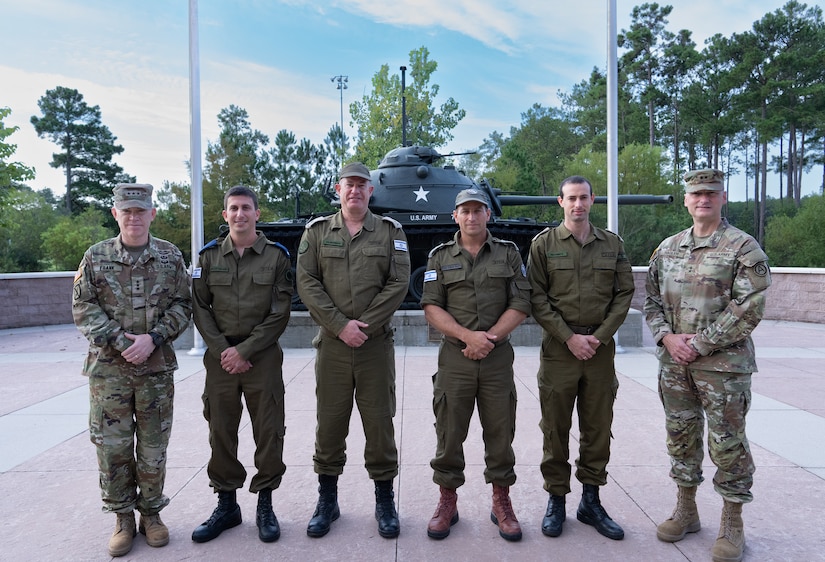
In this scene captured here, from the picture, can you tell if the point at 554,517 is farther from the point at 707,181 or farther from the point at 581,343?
the point at 707,181

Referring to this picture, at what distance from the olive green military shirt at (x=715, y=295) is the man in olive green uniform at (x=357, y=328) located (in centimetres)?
147

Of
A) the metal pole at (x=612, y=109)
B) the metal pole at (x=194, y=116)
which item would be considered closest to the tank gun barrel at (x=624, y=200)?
the metal pole at (x=612, y=109)

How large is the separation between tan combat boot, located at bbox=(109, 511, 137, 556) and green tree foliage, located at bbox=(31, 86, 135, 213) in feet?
148

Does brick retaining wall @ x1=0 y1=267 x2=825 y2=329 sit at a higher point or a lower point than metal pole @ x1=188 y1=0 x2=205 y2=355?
lower

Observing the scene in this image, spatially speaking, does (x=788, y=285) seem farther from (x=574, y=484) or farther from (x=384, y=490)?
(x=384, y=490)

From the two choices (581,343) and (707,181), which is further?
(581,343)

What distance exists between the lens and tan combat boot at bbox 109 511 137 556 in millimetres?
3008

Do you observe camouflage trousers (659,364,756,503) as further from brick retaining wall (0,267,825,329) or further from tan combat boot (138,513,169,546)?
brick retaining wall (0,267,825,329)

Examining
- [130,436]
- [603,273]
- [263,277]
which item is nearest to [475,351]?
[603,273]

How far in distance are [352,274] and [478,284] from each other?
2.36 ft

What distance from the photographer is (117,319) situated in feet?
10.5

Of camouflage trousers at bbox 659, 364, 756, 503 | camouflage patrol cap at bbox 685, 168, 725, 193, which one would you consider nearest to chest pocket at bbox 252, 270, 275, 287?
camouflage trousers at bbox 659, 364, 756, 503

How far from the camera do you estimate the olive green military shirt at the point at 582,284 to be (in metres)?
3.32

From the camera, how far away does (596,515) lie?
3.23 m
